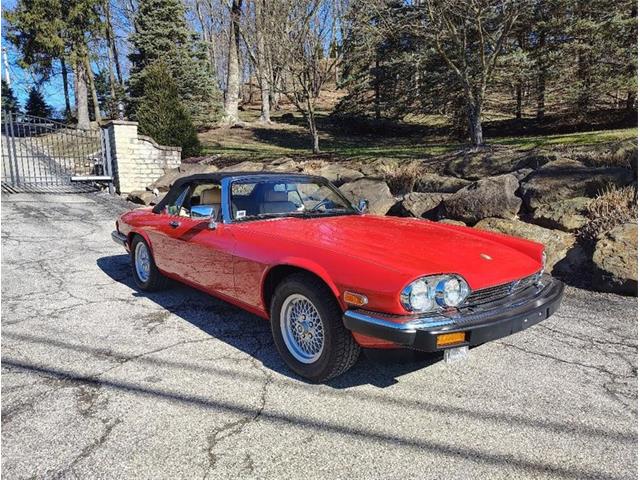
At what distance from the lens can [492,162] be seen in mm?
8836

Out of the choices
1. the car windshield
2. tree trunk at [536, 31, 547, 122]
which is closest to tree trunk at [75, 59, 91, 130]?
tree trunk at [536, 31, 547, 122]

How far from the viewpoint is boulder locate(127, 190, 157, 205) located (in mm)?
12078

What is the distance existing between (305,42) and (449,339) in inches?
511

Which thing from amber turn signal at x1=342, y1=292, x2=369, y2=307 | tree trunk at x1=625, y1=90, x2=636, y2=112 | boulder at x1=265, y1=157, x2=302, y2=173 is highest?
tree trunk at x1=625, y1=90, x2=636, y2=112

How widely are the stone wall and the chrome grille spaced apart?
474 inches

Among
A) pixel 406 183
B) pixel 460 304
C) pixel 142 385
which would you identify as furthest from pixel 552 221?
pixel 142 385

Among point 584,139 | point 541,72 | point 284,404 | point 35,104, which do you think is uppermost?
point 35,104

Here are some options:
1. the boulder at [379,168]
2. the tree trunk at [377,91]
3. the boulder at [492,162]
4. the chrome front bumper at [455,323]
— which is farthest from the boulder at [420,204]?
the tree trunk at [377,91]

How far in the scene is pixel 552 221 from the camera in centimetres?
623

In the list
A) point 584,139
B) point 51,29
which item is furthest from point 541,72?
point 51,29

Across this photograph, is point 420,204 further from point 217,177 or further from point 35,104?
point 35,104

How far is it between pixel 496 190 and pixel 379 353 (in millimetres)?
4844

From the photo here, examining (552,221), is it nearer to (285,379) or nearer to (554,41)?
(285,379)

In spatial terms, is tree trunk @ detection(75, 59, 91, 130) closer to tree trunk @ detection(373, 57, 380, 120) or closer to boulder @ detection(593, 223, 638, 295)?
tree trunk @ detection(373, 57, 380, 120)
